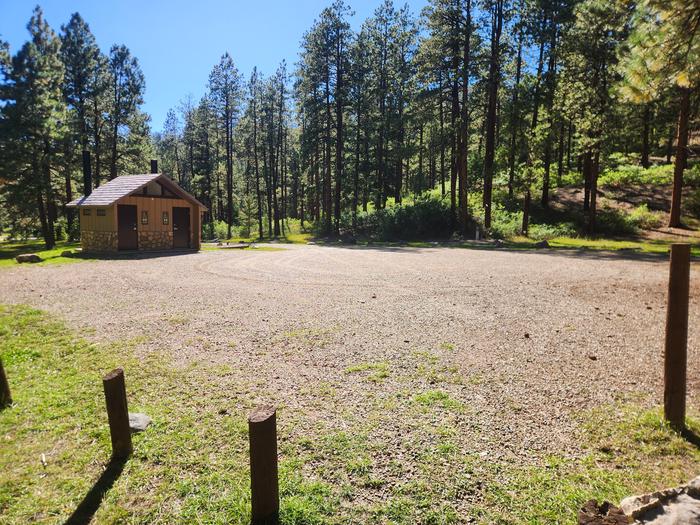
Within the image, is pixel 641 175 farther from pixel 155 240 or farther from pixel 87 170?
pixel 87 170

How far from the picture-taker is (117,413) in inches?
140

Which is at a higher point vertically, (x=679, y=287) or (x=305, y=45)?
(x=305, y=45)

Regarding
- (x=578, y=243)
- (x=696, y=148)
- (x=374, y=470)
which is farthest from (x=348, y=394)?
(x=696, y=148)

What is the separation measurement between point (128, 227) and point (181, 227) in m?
3.18

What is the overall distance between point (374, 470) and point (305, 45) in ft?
113

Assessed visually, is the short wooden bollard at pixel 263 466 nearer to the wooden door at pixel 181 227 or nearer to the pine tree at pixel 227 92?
the wooden door at pixel 181 227

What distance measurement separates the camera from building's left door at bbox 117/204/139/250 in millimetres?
22172

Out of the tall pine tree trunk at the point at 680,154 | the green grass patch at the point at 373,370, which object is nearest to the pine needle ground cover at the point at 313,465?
the green grass patch at the point at 373,370

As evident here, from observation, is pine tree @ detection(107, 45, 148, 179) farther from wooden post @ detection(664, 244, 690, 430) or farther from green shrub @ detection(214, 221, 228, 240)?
wooden post @ detection(664, 244, 690, 430)

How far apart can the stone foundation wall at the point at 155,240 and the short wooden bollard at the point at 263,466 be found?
76.5 feet

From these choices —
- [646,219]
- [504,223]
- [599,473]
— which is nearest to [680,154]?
[646,219]

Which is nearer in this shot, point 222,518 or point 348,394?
point 222,518

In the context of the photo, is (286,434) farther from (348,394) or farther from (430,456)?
(430,456)

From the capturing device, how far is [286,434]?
385 cm
